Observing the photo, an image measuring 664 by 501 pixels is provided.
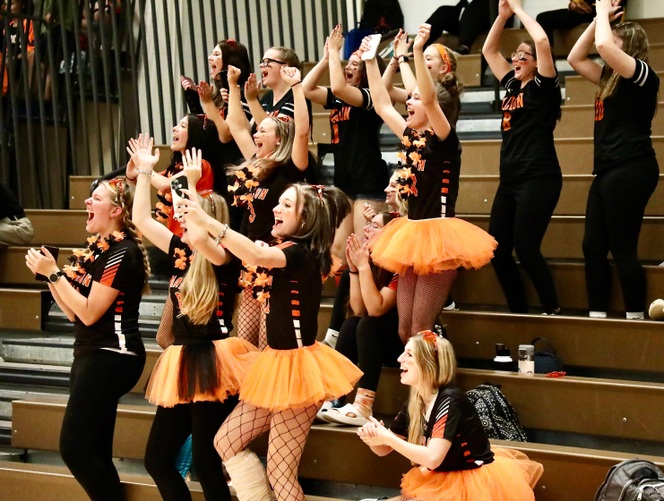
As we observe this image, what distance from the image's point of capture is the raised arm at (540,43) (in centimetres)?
457

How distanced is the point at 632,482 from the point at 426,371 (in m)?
0.78

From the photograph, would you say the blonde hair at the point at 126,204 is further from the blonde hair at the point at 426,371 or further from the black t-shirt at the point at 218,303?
the blonde hair at the point at 426,371

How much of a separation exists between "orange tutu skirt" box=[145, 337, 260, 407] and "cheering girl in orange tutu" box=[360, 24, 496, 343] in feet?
2.25

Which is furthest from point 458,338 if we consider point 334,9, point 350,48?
point 334,9

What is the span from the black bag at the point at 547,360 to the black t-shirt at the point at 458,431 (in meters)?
0.84

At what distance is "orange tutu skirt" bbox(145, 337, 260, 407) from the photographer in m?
3.88

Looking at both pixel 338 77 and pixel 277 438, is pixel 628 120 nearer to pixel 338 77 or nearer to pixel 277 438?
pixel 338 77

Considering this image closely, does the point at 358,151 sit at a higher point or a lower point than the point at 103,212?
higher

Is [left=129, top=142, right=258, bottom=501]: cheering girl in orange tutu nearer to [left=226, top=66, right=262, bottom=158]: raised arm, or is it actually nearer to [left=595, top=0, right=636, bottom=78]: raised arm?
[left=226, top=66, right=262, bottom=158]: raised arm

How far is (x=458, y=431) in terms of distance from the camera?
3551 millimetres

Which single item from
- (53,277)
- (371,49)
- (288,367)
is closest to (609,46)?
(371,49)

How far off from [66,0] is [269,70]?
262 centimetres

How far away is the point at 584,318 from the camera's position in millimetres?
4461

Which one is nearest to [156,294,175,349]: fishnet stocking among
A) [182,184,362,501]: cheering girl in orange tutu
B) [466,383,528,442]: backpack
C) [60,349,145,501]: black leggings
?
[60,349,145,501]: black leggings
